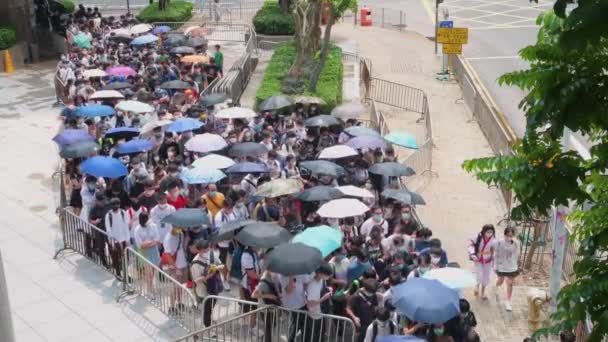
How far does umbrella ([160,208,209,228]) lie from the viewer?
38.2ft

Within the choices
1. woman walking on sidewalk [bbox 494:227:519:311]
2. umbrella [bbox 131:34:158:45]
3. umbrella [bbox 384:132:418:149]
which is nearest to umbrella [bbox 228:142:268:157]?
umbrella [bbox 384:132:418:149]

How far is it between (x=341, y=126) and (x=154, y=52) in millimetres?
8492

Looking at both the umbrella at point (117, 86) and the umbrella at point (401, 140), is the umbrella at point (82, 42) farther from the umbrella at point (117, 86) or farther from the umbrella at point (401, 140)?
the umbrella at point (401, 140)

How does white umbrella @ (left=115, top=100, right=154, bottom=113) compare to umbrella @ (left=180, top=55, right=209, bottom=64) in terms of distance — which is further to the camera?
umbrella @ (left=180, top=55, right=209, bottom=64)

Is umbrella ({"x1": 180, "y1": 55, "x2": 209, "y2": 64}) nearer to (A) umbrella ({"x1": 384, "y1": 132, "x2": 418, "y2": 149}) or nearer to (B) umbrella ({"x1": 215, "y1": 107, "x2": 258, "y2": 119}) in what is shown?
(B) umbrella ({"x1": 215, "y1": 107, "x2": 258, "y2": 119})

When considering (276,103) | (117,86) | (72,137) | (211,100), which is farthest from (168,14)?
(72,137)

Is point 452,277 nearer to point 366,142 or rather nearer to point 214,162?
point 214,162

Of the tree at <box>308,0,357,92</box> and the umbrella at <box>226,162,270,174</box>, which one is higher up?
the tree at <box>308,0,357,92</box>

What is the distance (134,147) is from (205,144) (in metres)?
1.28

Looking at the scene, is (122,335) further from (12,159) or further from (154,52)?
(154,52)

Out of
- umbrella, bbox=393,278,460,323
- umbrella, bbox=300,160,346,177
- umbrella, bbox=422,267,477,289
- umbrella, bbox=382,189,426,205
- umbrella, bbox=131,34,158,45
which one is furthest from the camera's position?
umbrella, bbox=131,34,158,45

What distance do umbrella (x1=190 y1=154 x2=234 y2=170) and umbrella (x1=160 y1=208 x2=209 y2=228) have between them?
257cm

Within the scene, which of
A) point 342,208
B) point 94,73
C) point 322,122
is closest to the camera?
point 342,208

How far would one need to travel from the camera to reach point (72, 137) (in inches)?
617
